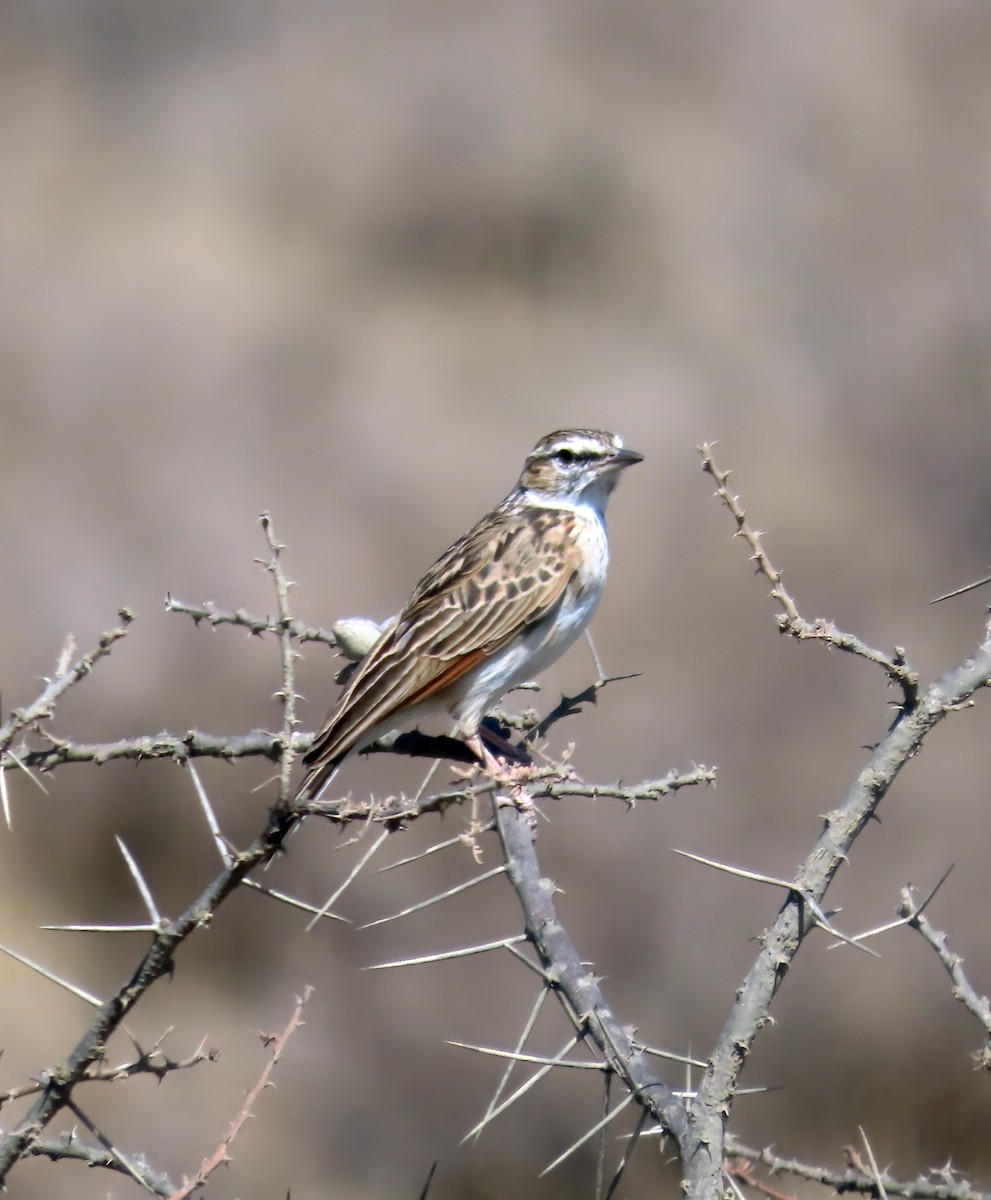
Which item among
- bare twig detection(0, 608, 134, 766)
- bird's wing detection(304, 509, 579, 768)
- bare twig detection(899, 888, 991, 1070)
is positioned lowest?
bare twig detection(0, 608, 134, 766)

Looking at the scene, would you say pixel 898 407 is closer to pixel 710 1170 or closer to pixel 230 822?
pixel 230 822

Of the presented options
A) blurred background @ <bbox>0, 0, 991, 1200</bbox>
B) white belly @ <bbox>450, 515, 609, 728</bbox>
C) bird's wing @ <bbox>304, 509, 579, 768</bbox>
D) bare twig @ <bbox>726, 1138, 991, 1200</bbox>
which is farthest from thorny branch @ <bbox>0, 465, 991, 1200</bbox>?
blurred background @ <bbox>0, 0, 991, 1200</bbox>

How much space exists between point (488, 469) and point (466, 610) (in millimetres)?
8346

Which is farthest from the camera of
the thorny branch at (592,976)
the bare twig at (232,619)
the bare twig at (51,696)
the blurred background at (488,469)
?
the blurred background at (488,469)

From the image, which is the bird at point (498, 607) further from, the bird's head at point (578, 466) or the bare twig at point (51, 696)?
the bare twig at point (51, 696)

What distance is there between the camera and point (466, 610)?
5.79 metres

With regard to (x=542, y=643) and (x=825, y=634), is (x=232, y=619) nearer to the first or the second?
(x=542, y=643)

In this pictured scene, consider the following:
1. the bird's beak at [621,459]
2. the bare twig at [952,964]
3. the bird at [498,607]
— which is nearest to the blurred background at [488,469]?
the bird at [498,607]

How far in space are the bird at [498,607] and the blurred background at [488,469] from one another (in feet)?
10.6

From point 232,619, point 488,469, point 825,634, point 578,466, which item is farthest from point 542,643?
point 488,469

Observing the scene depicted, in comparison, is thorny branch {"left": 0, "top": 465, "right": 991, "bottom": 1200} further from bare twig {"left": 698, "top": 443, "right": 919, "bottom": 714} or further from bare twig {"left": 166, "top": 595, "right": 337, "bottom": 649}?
bare twig {"left": 166, "top": 595, "right": 337, "bottom": 649}

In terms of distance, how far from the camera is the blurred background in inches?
400

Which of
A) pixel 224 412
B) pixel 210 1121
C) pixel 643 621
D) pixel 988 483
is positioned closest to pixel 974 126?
pixel 988 483

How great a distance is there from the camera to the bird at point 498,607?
5.34 metres
